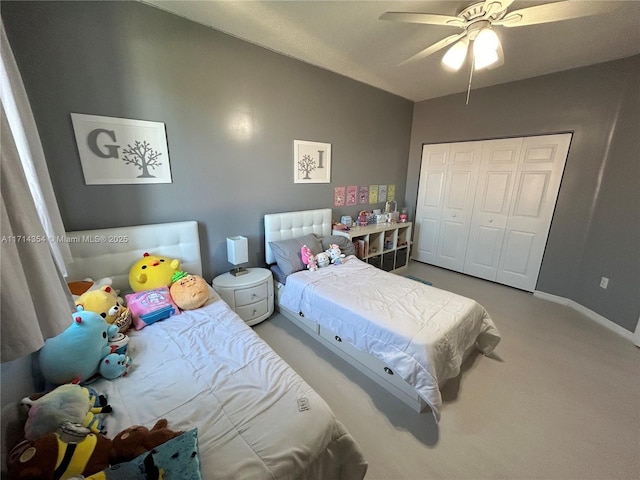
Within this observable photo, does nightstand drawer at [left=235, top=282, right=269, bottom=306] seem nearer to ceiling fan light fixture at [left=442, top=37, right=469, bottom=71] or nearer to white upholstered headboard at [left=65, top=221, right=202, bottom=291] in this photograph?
white upholstered headboard at [left=65, top=221, right=202, bottom=291]

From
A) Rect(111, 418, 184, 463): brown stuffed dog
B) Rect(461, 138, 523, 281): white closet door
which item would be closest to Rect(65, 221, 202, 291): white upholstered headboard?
Rect(111, 418, 184, 463): brown stuffed dog

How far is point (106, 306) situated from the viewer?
1454mm

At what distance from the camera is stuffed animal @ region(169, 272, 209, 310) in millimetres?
1760

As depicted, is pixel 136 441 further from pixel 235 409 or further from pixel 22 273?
pixel 22 273

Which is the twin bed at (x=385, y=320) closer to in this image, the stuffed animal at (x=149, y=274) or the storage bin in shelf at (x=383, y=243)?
the storage bin in shelf at (x=383, y=243)

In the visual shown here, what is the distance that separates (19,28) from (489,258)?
199 inches

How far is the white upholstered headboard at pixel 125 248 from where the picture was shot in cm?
175

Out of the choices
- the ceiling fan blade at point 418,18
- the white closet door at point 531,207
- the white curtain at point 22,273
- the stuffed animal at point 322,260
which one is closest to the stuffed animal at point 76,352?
the white curtain at point 22,273

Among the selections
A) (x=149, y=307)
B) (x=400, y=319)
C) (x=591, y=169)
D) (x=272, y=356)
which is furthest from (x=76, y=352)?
(x=591, y=169)

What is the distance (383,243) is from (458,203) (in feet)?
4.53

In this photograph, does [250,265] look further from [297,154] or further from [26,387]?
[26,387]

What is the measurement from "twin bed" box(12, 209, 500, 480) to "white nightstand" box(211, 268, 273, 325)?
0.17m

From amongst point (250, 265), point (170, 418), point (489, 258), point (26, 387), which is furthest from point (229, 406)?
point (489, 258)

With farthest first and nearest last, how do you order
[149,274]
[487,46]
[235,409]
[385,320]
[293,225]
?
[293,225], [149,274], [385,320], [487,46], [235,409]
